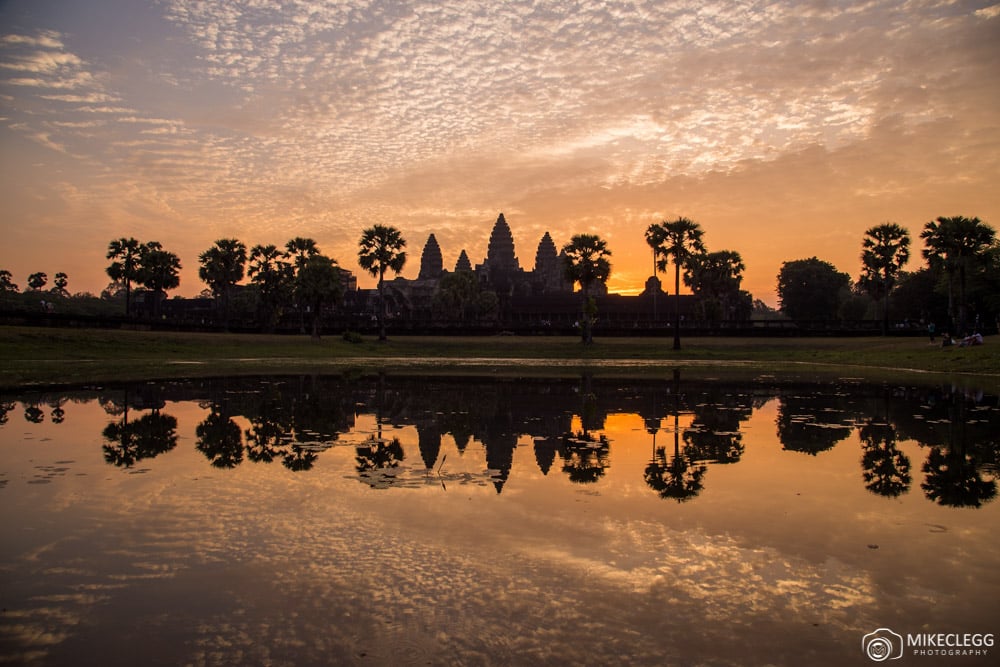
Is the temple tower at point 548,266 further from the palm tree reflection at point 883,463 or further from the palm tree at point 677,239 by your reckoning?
the palm tree reflection at point 883,463

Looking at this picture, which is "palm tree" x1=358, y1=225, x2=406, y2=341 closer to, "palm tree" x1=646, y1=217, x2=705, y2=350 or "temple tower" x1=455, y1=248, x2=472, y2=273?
"palm tree" x1=646, y1=217, x2=705, y2=350

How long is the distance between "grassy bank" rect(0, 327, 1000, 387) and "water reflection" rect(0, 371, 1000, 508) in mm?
8989

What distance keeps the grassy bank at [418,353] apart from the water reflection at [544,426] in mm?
8989

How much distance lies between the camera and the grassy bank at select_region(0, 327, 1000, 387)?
34.3m

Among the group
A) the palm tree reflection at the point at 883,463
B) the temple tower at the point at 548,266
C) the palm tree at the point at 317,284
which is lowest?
the palm tree reflection at the point at 883,463

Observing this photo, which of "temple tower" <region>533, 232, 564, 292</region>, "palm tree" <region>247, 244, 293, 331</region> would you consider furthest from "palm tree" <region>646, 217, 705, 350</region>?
"temple tower" <region>533, 232, 564, 292</region>

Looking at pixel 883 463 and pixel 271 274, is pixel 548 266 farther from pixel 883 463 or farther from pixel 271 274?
pixel 883 463

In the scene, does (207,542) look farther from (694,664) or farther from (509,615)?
(694,664)

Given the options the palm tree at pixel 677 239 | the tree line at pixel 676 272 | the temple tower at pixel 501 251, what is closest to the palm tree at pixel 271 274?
the tree line at pixel 676 272

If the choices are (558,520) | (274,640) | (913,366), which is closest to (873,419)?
(558,520)

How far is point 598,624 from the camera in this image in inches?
215

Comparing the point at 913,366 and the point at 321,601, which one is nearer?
the point at 321,601

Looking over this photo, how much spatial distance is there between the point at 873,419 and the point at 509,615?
1484 cm

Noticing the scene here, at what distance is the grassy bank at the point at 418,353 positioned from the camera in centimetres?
3428
